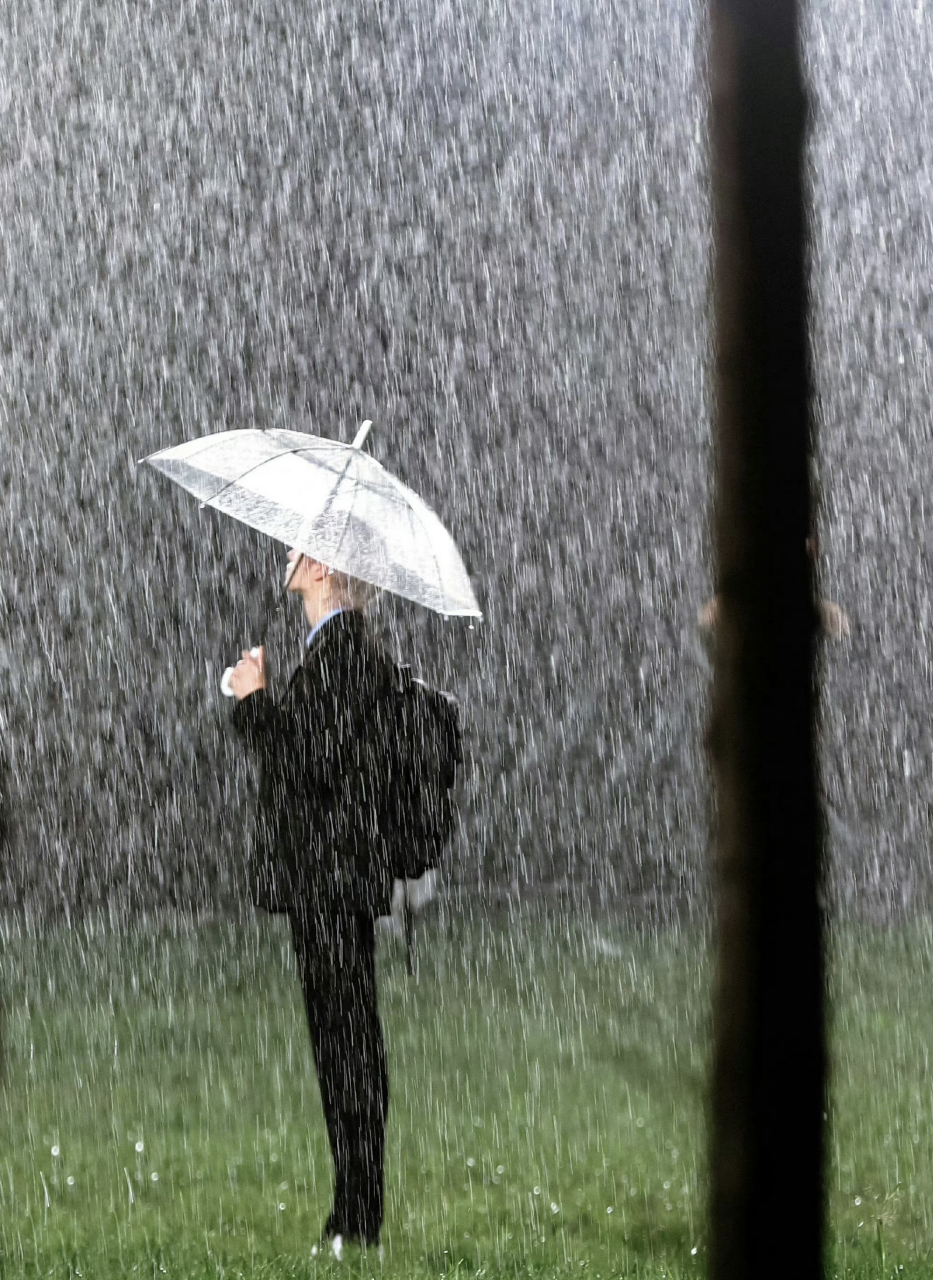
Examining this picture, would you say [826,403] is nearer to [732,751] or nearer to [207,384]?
[207,384]

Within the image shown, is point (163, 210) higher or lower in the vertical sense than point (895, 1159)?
higher

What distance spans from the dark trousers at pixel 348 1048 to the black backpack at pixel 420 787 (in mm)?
209

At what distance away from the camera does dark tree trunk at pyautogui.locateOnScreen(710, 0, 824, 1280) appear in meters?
2.60

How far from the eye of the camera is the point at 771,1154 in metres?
2.71

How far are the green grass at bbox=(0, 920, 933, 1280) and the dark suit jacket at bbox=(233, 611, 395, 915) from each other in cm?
97

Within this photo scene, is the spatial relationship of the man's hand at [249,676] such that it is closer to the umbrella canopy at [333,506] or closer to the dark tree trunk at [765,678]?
the umbrella canopy at [333,506]

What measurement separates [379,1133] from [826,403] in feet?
Answer: 29.7

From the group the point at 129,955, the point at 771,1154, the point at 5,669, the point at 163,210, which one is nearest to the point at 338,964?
the point at 771,1154

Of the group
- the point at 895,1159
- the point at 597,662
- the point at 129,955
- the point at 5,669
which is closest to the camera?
the point at 895,1159

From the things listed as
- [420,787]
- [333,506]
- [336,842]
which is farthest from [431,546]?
[336,842]

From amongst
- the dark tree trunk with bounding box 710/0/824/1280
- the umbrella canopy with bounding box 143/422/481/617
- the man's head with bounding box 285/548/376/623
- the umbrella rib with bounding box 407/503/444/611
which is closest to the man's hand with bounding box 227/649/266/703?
the man's head with bounding box 285/548/376/623

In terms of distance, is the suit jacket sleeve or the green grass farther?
the green grass

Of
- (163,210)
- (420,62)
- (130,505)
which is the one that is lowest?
(130,505)

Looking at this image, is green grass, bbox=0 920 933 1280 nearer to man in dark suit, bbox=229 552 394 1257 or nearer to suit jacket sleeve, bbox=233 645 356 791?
man in dark suit, bbox=229 552 394 1257
